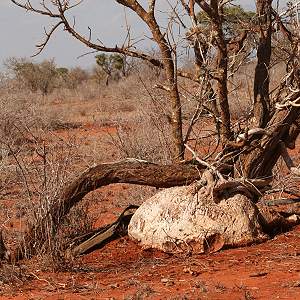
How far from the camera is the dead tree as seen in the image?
615 cm

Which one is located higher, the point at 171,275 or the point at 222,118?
the point at 222,118

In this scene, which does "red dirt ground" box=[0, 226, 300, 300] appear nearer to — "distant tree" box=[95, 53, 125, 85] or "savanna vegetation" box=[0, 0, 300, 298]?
"savanna vegetation" box=[0, 0, 300, 298]

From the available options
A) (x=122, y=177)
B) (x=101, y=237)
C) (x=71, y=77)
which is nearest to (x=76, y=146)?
(x=122, y=177)

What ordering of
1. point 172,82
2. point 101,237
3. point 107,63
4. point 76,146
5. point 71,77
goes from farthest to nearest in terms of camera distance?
point 71,77
point 107,63
point 76,146
point 172,82
point 101,237

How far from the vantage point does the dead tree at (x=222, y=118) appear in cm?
615

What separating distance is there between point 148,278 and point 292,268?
1.11 meters

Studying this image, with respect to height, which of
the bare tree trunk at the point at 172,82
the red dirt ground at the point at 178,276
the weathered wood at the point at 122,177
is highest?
the bare tree trunk at the point at 172,82

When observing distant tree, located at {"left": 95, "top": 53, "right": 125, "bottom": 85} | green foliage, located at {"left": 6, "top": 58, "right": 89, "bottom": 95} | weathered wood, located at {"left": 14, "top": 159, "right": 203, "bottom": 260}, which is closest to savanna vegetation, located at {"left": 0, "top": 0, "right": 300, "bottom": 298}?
weathered wood, located at {"left": 14, "top": 159, "right": 203, "bottom": 260}

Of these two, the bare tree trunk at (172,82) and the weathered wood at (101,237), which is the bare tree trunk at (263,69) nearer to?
the bare tree trunk at (172,82)

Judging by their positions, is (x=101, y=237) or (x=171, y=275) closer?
(x=171, y=275)

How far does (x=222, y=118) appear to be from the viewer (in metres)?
6.63

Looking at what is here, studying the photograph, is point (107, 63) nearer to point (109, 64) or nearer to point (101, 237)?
point (109, 64)

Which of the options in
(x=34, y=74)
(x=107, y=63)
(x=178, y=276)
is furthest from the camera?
(x=107, y=63)

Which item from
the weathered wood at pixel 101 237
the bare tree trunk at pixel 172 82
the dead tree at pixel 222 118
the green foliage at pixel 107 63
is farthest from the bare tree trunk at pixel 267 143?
the green foliage at pixel 107 63
